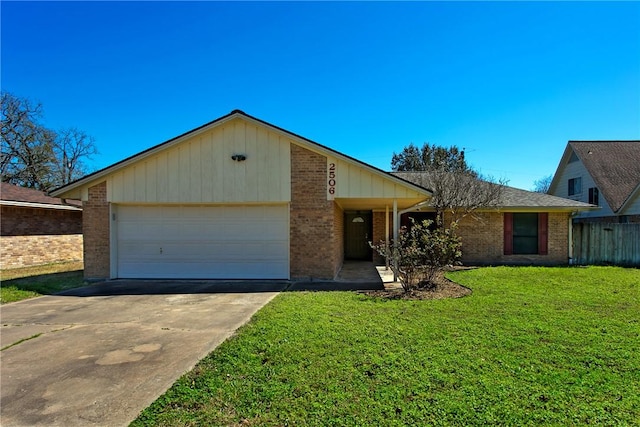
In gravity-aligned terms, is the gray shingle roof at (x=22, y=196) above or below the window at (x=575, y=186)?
below

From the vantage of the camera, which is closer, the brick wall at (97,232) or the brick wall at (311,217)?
the brick wall at (311,217)

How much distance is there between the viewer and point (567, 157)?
1010 inches

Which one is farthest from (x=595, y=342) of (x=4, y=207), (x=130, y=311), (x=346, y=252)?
(x=4, y=207)

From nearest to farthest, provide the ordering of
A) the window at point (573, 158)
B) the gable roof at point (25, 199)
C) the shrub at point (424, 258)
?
1. the shrub at point (424, 258)
2. the gable roof at point (25, 199)
3. the window at point (573, 158)

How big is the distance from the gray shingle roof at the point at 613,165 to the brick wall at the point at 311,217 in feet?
63.5

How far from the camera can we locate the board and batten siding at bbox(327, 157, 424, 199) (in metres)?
9.60

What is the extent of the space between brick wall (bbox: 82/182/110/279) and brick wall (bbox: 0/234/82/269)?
16.9ft

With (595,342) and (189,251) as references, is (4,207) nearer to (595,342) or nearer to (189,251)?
(189,251)

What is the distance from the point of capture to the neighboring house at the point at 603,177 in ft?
66.0

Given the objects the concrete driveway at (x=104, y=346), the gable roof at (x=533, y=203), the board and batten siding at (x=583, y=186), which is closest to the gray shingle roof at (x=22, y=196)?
the concrete driveway at (x=104, y=346)

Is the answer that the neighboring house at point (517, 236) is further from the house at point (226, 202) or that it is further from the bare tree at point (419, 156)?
Answer: the bare tree at point (419, 156)

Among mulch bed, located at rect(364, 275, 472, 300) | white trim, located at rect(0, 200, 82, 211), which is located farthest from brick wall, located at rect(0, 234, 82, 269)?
mulch bed, located at rect(364, 275, 472, 300)

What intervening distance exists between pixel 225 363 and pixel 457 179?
11931mm

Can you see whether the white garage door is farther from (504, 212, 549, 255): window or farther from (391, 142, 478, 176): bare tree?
(391, 142, 478, 176): bare tree
